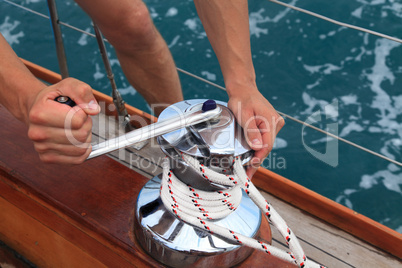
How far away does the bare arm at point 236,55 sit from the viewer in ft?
3.11

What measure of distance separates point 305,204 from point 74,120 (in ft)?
2.86

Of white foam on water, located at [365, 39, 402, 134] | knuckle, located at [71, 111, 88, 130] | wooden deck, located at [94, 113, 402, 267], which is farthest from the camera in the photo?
white foam on water, located at [365, 39, 402, 134]

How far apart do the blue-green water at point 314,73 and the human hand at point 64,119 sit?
7.36 ft

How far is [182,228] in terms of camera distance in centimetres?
83

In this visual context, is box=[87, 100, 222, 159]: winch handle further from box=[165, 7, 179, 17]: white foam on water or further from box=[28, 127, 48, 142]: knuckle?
box=[165, 7, 179, 17]: white foam on water

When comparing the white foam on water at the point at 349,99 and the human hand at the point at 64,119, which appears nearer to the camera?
the human hand at the point at 64,119

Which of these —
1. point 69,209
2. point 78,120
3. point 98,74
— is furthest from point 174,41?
point 78,120

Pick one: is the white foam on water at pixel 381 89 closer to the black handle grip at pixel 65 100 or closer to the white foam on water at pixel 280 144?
the white foam on water at pixel 280 144

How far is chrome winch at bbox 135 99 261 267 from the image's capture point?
0.75m

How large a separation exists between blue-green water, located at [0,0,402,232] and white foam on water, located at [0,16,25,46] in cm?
1

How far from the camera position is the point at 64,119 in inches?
27.0

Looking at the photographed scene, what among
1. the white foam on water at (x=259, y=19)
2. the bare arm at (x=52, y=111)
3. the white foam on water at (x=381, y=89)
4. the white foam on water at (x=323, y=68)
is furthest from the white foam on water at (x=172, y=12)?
the bare arm at (x=52, y=111)

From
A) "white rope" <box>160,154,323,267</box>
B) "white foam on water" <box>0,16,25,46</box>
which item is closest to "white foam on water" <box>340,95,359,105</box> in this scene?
"white rope" <box>160,154,323,267</box>

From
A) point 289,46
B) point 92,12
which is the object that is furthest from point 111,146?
point 289,46
